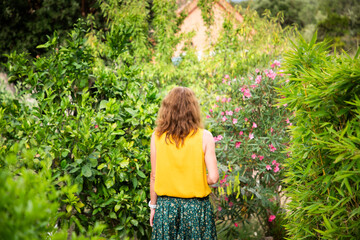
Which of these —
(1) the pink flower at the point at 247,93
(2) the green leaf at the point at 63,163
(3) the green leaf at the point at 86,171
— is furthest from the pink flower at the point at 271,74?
(2) the green leaf at the point at 63,163

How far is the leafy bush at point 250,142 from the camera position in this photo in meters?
4.15

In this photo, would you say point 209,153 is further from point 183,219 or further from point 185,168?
point 183,219

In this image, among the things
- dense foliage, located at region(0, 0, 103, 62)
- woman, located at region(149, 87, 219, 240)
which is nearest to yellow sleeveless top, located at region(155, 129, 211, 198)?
woman, located at region(149, 87, 219, 240)

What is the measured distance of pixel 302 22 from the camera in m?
33.9

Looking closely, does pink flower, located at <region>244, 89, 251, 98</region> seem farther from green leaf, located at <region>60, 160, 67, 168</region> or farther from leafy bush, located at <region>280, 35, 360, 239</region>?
green leaf, located at <region>60, 160, 67, 168</region>

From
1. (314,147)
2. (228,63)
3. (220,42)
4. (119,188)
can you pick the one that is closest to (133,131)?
(119,188)

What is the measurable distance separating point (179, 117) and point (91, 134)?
1.13 metres

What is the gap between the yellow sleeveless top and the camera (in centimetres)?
249

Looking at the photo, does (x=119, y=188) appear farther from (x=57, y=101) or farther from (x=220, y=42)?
(x=220, y=42)

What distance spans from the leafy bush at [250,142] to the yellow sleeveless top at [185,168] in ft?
5.10

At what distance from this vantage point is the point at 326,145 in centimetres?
216

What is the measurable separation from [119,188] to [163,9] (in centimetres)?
469

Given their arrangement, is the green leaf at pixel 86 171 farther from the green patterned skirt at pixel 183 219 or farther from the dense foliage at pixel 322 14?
the dense foliage at pixel 322 14

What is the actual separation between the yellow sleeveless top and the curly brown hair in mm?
46
